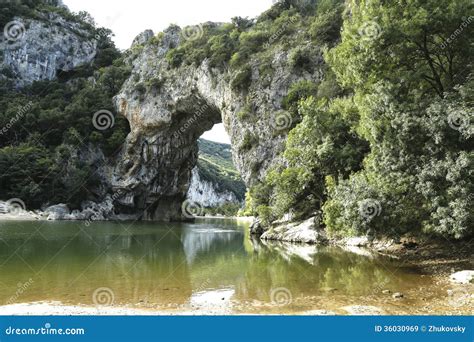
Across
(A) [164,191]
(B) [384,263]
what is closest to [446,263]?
(B) [384,263]

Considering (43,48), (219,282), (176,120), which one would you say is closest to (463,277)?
(219,282)

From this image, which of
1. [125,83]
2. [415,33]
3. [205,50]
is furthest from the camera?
[125,83]

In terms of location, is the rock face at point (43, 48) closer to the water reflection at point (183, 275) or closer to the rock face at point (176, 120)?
the rock face at point (176, 120)

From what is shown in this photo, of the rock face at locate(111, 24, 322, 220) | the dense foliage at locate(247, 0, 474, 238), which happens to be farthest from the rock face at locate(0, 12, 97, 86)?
the dense foliage at locate(247, 0, 474, 238)

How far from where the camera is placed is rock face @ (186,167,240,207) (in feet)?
468

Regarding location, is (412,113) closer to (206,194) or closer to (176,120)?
(176,120)

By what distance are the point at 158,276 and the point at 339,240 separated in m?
14.8

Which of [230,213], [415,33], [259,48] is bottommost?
[230,213]

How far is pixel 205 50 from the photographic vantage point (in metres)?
48.3

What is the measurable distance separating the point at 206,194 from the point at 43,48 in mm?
89099

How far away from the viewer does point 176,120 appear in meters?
56.6

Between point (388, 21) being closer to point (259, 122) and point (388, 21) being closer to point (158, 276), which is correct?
point (158, 276)

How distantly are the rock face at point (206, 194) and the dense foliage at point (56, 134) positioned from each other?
73.0 metres

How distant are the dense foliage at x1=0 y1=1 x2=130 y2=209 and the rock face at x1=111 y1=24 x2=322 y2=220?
4878mm
